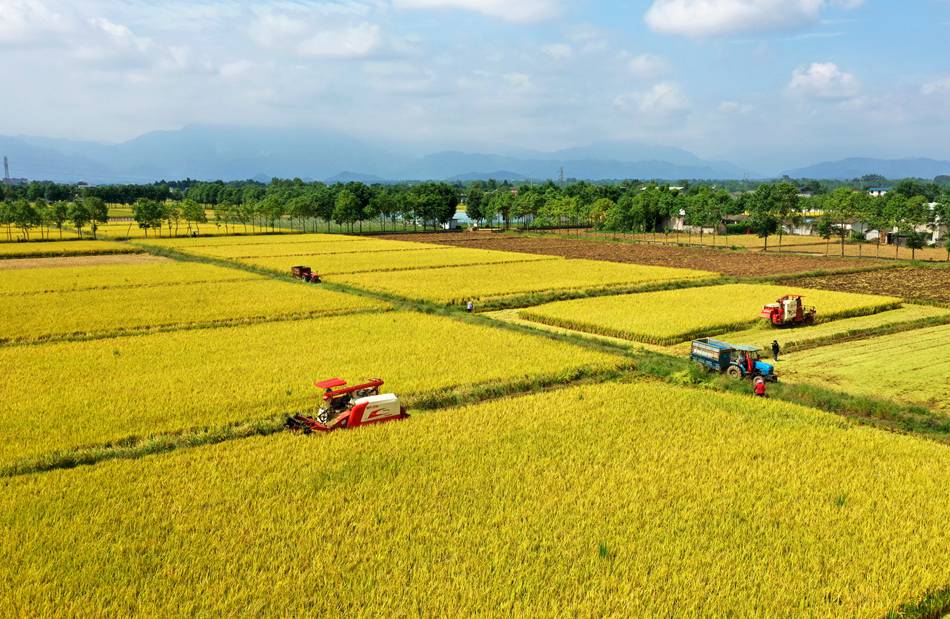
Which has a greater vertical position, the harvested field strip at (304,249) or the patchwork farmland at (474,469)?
the harvested field strip at (304,249)

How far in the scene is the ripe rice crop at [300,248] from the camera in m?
70.8

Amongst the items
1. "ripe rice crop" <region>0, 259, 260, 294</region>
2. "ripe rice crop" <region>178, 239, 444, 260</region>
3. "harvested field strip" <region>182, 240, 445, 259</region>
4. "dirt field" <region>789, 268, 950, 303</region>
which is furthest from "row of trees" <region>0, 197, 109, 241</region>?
"dirt field" <region>789, 268, 950, 303</region>

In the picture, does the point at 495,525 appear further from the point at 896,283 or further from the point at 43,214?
the point at 43,214

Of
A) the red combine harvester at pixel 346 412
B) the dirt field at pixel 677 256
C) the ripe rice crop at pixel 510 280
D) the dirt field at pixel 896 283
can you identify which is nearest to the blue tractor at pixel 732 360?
the red combine harvester at pixel 346 412

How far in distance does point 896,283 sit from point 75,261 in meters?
73.9

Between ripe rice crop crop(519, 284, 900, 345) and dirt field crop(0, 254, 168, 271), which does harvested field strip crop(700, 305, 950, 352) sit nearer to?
ripe rice crop crop(519, 284, 900, 345)

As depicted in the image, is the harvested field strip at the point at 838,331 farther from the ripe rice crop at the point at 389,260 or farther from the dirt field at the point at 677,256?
the ripe rice crop at the point at 389,260

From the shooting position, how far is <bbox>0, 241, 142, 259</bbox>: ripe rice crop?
72.1 metres

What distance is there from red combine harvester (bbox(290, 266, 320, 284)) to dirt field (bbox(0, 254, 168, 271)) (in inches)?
854

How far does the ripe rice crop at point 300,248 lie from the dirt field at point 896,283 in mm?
42506

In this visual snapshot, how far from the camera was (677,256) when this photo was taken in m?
72.8

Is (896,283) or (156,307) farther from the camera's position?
(896,283)

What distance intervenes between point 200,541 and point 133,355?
16.7 metres

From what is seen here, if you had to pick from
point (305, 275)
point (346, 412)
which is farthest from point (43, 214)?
point (346, 412)
